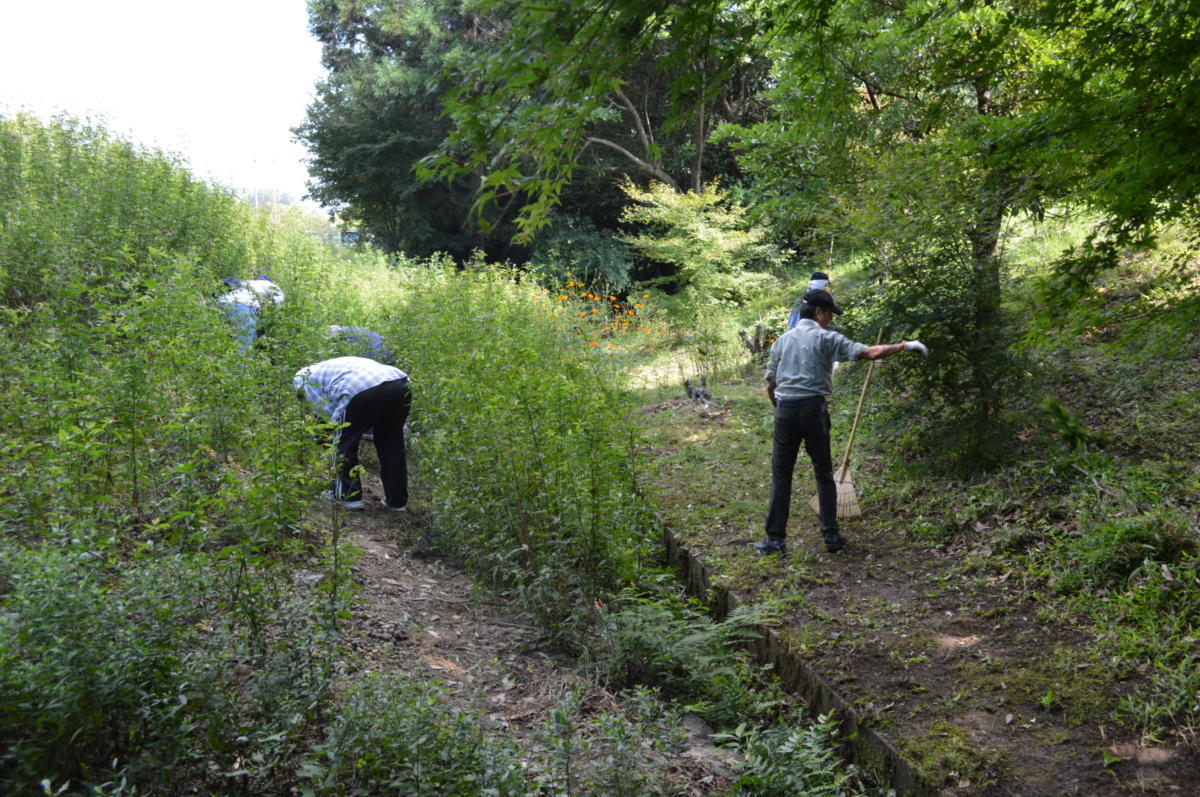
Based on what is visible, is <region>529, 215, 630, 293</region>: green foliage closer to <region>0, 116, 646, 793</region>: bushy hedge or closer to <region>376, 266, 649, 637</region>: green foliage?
<region>0, 116, 646, 793</region>: bushy hedge

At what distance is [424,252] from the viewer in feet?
84.9

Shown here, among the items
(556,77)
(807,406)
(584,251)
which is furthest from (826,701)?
(584,251)

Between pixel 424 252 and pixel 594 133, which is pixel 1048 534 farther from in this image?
pixel 424 252

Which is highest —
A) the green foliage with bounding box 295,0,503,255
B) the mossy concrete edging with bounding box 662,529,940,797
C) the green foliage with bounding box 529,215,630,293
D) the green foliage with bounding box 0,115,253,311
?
the green foliage with bounding box 295,0,503,255

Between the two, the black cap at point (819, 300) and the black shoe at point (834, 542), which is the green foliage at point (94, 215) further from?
the black shoe at point (834, 542)

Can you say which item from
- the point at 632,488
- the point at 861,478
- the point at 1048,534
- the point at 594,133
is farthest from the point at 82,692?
the point at 594,133

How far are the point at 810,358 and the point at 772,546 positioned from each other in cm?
154

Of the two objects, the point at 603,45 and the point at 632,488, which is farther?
the point at 632,488

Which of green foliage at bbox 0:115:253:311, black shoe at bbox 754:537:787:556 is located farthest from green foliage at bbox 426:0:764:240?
black shoe at bbox 754:537:787:556

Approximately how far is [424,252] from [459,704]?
2382 centimetres

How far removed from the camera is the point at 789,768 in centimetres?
323

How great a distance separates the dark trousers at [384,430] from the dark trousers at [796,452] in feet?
10.4

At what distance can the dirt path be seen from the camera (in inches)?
129

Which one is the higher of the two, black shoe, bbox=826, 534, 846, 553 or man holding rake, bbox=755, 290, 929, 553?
man holding rake, bbox=755, 290, 929, 553
